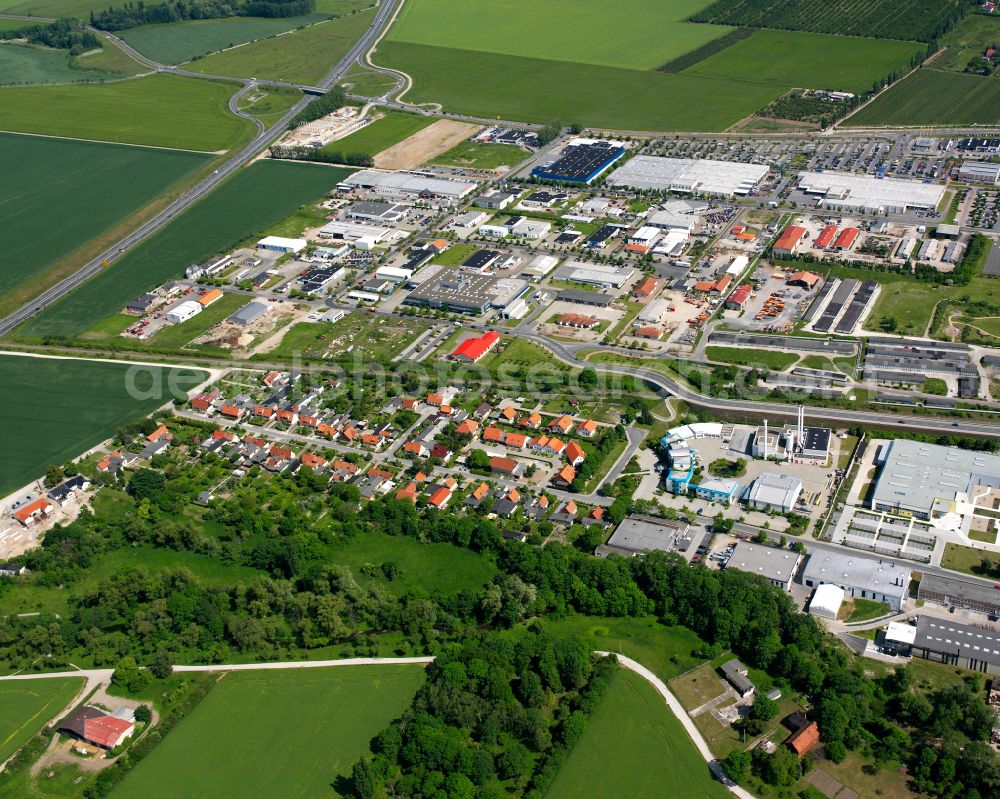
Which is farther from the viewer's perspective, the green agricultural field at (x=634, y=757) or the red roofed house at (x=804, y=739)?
the red roofed house at (x=804, y=739)

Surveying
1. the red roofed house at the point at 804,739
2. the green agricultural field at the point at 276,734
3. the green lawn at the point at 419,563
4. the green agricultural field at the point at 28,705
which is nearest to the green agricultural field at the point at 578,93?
the green lawn at the point at 419,563

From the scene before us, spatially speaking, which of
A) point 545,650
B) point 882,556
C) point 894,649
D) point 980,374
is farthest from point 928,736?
point 980,374

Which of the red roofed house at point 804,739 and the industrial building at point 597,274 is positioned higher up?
the industrial building at point 597,274

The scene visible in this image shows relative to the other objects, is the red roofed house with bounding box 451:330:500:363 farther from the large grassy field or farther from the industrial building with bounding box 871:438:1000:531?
the large grassy field

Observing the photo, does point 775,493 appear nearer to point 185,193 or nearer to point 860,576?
point 860,576

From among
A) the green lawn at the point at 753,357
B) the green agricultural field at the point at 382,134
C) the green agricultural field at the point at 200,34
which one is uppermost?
the green agricultural field at the point at 200,34

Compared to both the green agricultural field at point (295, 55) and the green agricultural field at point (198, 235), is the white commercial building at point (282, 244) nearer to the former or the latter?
the green agricultural field at point (198, 235)

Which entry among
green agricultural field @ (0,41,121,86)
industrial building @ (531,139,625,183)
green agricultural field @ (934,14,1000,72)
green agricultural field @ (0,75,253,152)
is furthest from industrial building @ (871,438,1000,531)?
green agricultural field @ (0,41,121,86)
